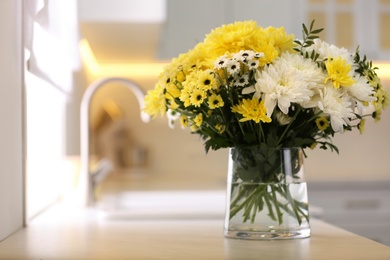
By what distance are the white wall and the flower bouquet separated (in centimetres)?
28

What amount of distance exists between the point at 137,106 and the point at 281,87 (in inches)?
121

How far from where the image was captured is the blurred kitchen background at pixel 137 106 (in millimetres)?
2387

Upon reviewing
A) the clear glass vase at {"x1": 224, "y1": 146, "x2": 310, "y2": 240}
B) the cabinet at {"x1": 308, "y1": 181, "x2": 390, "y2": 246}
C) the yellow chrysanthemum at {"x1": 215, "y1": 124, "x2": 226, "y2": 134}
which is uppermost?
the yellow chrysanthemum at {"x1": 215, "y1": 124, "x2": 226, "y2": 134}

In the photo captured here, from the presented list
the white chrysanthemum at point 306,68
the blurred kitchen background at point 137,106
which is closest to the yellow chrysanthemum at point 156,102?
the white chrysanthemum at point 306,68

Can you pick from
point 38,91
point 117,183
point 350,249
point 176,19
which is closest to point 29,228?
point 38,91

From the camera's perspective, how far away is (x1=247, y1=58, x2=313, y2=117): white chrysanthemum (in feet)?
4.05

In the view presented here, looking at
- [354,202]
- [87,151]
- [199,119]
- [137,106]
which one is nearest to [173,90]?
[199,119]

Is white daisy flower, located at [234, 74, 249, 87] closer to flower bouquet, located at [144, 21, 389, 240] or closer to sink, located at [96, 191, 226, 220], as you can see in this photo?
flower bouquet, located at [144, 21, 389, 240]

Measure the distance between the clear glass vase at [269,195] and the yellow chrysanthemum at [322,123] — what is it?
60 mm

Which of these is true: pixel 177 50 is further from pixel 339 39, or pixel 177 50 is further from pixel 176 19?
pixel 339 39

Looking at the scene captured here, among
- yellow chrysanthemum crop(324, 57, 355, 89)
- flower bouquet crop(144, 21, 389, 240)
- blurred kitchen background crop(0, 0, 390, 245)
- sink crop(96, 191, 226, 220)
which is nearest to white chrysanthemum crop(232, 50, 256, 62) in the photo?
flower bouquet crop(144, 21, 389, 240)

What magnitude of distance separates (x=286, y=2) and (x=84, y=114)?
1656 mm

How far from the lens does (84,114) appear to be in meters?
2.45

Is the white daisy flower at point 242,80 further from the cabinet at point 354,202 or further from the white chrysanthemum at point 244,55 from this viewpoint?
the cabinet at point 354,202
